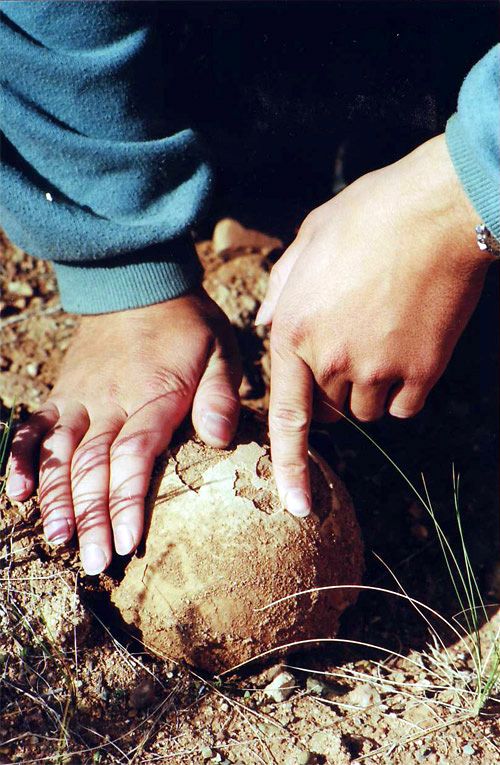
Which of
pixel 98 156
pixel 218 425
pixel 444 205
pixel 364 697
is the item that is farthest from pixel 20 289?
pixel 364 697

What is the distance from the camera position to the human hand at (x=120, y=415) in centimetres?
211

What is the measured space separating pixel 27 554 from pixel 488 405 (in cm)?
193

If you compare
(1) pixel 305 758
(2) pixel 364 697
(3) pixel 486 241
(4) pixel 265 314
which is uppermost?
(3) pixel 486 241

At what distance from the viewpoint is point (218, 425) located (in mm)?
2141

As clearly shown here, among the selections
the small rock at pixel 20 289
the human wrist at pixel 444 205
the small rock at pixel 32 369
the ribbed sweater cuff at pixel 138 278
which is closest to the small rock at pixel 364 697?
the human wrist at pixel 444 205

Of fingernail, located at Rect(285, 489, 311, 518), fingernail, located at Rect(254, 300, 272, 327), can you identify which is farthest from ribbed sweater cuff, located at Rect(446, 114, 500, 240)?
fingernail, located at Rect(285, 489, 311, 518)

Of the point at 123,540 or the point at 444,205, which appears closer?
the point at 444,205

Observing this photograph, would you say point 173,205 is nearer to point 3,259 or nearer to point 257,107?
point 257,107

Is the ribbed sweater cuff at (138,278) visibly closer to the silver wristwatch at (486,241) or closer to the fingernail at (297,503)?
the fingernail at (297,503)

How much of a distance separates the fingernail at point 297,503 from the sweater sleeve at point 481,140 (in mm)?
831

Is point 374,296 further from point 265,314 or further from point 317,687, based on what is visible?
point 317,687

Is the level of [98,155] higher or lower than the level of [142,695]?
higher

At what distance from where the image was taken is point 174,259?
2.62 m

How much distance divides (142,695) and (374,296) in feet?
4.05
